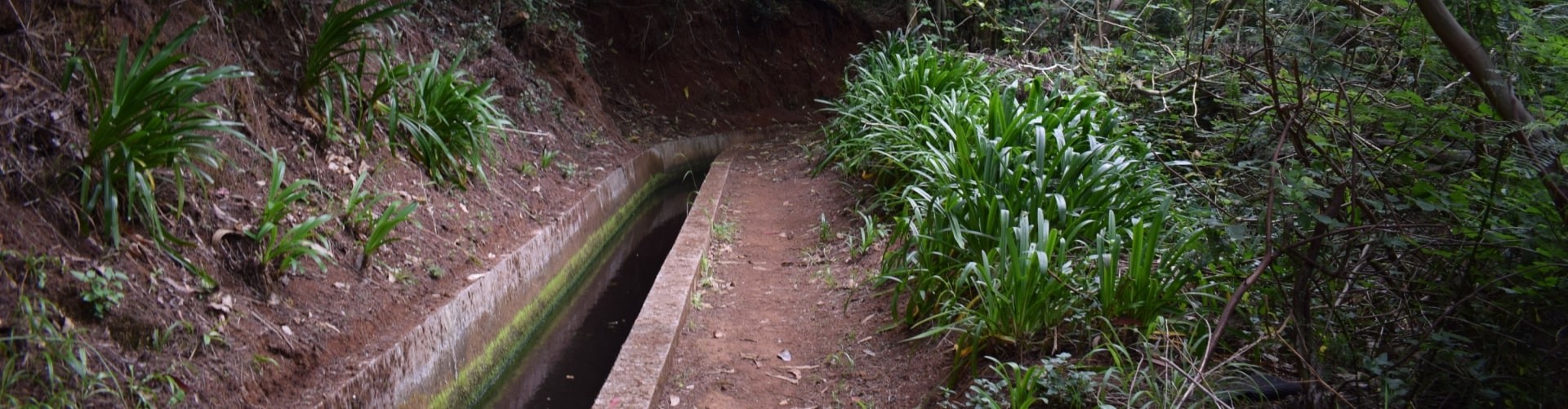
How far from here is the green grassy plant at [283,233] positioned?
3.40 meters

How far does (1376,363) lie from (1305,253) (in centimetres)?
28

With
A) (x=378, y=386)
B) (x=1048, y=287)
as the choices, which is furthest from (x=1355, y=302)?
(x=378, y=386)

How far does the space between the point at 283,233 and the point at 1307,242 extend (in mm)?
3570

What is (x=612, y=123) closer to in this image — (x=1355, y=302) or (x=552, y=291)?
(x=552, y=291)

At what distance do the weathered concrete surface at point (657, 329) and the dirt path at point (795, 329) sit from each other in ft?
0.35

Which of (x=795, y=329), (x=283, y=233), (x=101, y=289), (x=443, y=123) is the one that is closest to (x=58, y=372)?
(x=101, y=289)

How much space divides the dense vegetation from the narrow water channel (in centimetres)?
156

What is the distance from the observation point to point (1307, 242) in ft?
6.59

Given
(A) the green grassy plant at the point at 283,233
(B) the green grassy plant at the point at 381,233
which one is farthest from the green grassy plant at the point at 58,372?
(B) the green grassy plant at the point at 381,233

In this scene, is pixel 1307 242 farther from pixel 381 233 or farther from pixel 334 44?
pixel 334 44

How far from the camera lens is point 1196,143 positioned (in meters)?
4.62

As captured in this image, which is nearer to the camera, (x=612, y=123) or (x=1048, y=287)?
(x=1048, y=287)

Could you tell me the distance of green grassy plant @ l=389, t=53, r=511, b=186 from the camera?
5.02m

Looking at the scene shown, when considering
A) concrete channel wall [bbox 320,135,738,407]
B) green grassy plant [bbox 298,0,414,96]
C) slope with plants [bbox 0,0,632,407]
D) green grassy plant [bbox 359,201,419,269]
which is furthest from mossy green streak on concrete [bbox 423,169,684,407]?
green grassy plant [bbox 298,0,414,96]
